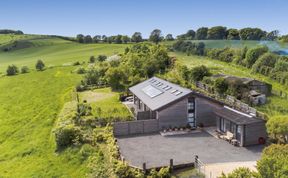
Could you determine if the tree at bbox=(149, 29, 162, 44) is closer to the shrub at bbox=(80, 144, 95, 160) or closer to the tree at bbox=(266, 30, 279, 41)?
the tree at bbox=(266, 30, 279, 41)

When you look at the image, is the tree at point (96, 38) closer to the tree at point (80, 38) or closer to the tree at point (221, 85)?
the tree at point (80, 38)

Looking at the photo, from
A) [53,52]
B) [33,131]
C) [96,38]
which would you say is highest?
[96,38]

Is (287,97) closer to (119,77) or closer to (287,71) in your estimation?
(287,71)

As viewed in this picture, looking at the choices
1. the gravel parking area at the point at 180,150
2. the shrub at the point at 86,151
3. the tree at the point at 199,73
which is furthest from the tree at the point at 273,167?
the tree at the point at 199,73

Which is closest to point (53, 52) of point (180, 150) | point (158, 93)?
point (158, 93)

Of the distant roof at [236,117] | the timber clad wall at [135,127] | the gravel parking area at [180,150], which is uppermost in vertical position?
the distant roof at [236,117]

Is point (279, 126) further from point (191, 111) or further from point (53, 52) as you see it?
point (53, 52)
